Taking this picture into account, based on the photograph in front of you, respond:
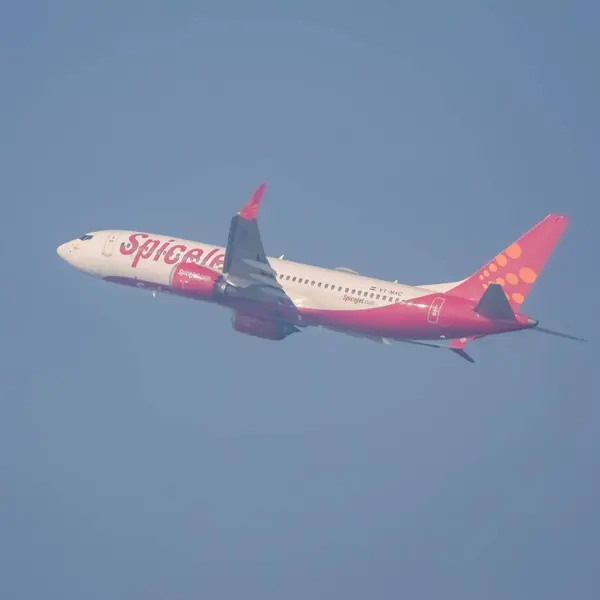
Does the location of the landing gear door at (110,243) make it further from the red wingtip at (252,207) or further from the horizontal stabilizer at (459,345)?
the horizontal stabilizer at (459,345)

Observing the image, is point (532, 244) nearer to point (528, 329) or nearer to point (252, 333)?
point (528, 329)

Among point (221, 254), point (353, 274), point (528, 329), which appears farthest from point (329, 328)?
point (528, 329)

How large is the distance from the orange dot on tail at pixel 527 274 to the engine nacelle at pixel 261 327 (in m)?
14.7

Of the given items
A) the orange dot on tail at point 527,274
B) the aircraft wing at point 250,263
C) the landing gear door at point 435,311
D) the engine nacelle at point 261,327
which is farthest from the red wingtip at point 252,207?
the orange dot on tail at point 527,274

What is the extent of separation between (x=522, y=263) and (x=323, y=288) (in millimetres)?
11306

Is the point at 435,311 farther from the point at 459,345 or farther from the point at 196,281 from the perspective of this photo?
the point at 196,281

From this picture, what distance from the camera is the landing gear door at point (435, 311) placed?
64.2 metres

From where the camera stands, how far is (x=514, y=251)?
65375 mm

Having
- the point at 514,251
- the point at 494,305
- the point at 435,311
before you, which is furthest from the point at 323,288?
the point at 494,305

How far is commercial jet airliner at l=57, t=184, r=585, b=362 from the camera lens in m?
64.1

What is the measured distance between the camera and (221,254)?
7231 cm

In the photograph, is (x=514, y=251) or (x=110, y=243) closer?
(x=514, y=251)

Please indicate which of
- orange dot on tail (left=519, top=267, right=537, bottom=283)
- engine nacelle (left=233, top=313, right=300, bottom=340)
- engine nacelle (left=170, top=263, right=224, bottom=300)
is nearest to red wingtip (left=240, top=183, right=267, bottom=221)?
engine nacelle (left=170, top=263, right=224, bottom=300)

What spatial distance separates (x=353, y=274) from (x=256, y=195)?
8.56 m
